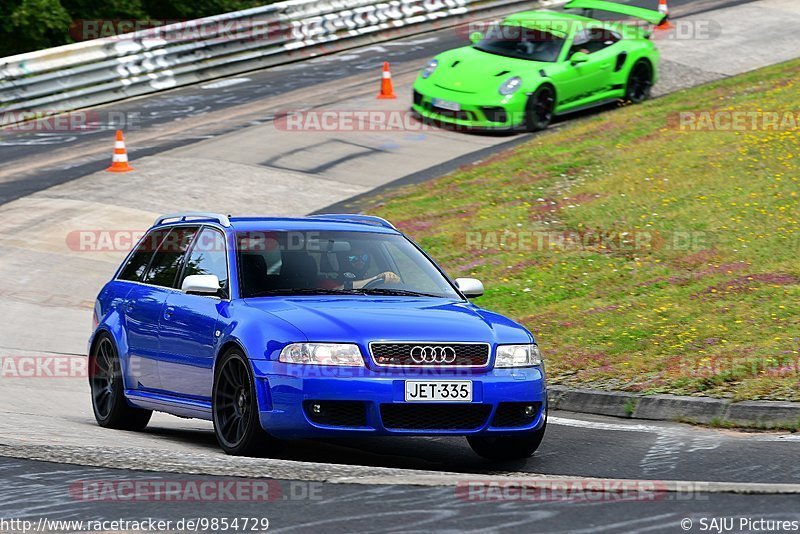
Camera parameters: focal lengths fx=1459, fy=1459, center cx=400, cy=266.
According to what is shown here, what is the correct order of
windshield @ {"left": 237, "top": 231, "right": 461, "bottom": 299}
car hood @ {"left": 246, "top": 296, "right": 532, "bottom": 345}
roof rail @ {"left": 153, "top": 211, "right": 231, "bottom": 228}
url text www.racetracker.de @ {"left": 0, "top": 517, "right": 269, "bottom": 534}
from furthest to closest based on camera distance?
roof rail @ {"left": 153, "top": 211, "right": 231, "bottom": 228} < windshield @ {"left": 237, "top": 231, "right": 461, "bottom": 299} < car hood @ {"left": 246, "top": 296, "right": 532, "bottom": 345} < url text www.racetracker.de @ {"left": 0, "top": 517, "right": 269, "bottom": 534}

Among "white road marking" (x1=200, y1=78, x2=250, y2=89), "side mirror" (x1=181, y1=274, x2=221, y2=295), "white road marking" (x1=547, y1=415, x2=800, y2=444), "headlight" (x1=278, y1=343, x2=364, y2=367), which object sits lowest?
"white road marking" (x1=200, y1=78, x2=250, y2=89)

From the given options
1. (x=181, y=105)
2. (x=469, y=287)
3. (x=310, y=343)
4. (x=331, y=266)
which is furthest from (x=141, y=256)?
(x=181, y=105)

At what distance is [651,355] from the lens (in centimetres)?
1195

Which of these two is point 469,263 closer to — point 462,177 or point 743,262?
point 743,262

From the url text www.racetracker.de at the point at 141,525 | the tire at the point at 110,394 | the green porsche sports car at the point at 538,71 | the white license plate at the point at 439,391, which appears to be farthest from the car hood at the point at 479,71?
the url text www.racetracker.de at the point at 141,525

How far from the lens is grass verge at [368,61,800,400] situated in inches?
463

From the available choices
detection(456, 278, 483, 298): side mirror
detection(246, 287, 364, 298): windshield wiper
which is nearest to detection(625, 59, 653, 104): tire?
detection(456, 278, 483, 298): side mirror

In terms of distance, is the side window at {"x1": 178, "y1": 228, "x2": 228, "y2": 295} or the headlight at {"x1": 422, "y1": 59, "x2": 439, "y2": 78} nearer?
the side window at {"x1": 178, "y1": 228, "x2": 228, "y2": 295}

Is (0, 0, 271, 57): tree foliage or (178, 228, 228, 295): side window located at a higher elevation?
(178, 228, 228, 295): side window

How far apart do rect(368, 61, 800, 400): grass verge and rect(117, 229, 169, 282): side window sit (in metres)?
3.46

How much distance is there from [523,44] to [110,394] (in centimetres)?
1518

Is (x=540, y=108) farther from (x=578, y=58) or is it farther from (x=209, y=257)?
(x=209, y=257)

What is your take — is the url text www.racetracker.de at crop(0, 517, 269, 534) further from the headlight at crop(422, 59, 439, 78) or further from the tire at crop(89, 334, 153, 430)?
the headlight at crop(422, 59, 439, 78)

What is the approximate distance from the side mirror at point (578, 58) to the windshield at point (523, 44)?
0.84ft
